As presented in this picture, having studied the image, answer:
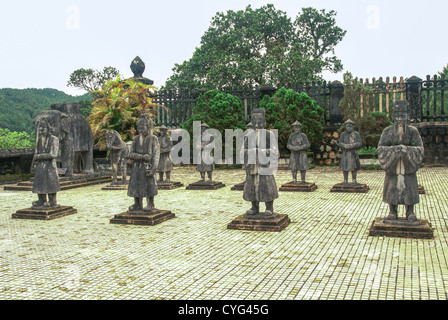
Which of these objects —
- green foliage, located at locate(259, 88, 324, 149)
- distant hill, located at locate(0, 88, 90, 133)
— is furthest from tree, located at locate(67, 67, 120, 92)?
green foliage, located at locate(259, 88, 324, 149)

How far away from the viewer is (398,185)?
6.79 metres

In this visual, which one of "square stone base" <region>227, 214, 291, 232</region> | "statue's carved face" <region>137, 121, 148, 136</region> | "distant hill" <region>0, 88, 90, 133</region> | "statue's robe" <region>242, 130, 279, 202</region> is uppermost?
"distant hill" <region>0, 88, 90, 133</region>

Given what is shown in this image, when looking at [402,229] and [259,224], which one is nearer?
[402,229]

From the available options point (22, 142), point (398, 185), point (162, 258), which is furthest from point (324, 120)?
point (22, 142)

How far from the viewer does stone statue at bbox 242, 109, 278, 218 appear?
7508mm

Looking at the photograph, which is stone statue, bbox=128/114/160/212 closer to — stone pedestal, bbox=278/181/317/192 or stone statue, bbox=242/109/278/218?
stone statue, bbox=242/109/278/218

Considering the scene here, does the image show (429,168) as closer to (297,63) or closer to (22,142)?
(297,63)

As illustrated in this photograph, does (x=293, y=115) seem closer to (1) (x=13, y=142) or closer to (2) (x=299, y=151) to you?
(2) (x=299, y=151)

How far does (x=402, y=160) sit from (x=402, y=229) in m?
1.02

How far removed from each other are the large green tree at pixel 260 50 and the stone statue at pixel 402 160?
1748 centimetres

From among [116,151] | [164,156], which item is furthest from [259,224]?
[116,151]

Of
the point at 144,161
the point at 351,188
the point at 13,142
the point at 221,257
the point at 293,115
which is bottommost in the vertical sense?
the point at 221,257

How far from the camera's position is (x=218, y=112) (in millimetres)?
18312

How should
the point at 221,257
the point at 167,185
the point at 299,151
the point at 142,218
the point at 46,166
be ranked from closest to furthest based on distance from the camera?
the point at 221,257, the point at 142,218, the point at 46,166, the point at 299,151, the point at 167,185
